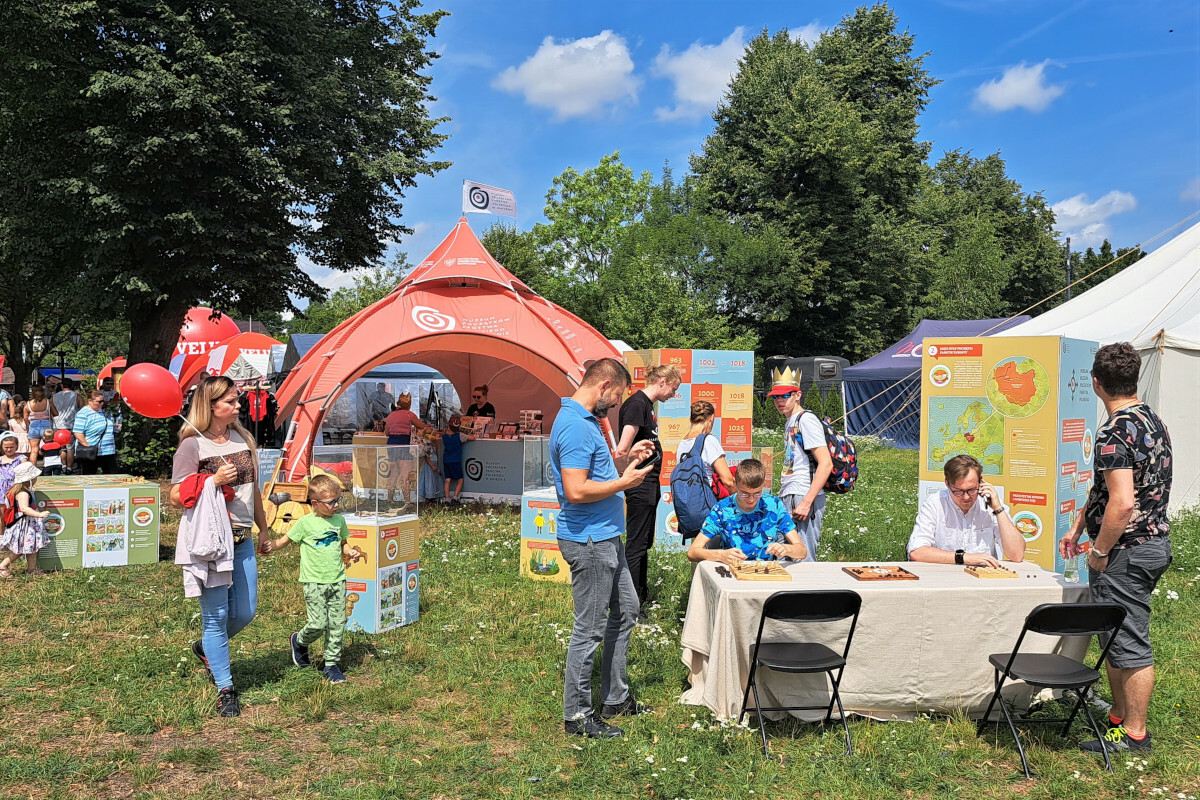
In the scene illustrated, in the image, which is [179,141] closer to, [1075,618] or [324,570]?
[324,570]

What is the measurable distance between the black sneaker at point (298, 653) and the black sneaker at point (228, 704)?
0.68 meters

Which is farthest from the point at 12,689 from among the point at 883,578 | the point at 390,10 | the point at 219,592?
the point at 390,10

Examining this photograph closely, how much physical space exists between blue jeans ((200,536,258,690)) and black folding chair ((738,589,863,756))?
275 centimetres

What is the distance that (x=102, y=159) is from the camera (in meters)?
12.9

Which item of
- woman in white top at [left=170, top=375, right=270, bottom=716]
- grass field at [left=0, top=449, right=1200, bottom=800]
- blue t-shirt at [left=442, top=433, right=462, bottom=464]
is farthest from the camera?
blue t-shirt at [left=442, top=433, right=462, bottom=464]

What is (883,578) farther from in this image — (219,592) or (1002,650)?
(219,592)

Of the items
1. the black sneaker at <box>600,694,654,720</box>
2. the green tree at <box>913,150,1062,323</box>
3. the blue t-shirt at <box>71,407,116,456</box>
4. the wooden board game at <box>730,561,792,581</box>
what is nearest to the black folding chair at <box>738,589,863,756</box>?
the wooden board game at <box>730,561,792,581</box>

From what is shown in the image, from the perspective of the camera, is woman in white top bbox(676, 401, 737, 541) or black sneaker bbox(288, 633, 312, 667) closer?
black sneaker bbox(288, 633, 312, 667)

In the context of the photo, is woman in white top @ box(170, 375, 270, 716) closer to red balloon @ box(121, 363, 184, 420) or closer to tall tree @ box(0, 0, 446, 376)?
red balloon @ box(121, 363, 184, 420)

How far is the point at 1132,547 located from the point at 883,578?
1.14 m

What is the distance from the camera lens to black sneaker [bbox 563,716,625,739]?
418cm

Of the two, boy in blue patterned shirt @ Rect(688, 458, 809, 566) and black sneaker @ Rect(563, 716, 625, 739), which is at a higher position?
boy in blue patterned shirt @ Rect(688, 458, 809, 566)

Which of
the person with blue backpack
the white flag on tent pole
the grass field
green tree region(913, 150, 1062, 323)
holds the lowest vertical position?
the grass field

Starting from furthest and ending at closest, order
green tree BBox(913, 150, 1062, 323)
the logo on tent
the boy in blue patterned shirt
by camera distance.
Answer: green tree BBox(913, 150, 1062, 323) → the logo on tent → the boy in blue patterned shirt
